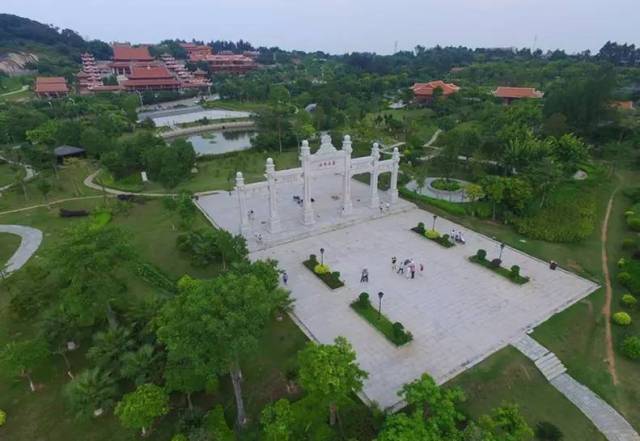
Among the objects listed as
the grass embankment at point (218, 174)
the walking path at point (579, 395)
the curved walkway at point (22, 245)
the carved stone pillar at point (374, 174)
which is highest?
the carved stone pillar at point (374, 174)

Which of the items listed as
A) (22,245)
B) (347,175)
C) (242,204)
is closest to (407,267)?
(347,175)

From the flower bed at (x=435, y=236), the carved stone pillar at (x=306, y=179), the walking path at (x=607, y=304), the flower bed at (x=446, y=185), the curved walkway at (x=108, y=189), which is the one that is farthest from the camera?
the curved walkway at (x=108, y=189)

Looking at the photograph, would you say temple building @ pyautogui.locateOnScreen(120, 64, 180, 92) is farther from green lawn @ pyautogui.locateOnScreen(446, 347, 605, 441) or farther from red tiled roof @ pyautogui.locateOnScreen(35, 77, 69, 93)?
green lawn @ pyautogui.locateOnScreen(446, 347, 605, 441)

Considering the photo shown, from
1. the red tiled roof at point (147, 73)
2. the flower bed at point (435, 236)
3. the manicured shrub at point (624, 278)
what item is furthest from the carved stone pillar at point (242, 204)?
the red tiled roof at point (147, 73)

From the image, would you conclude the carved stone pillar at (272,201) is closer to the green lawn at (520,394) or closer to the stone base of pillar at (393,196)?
the stone base of pillar at (393,196)

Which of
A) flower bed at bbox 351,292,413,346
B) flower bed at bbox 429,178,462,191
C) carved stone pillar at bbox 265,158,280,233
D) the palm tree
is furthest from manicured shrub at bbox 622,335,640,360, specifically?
the palm tree
